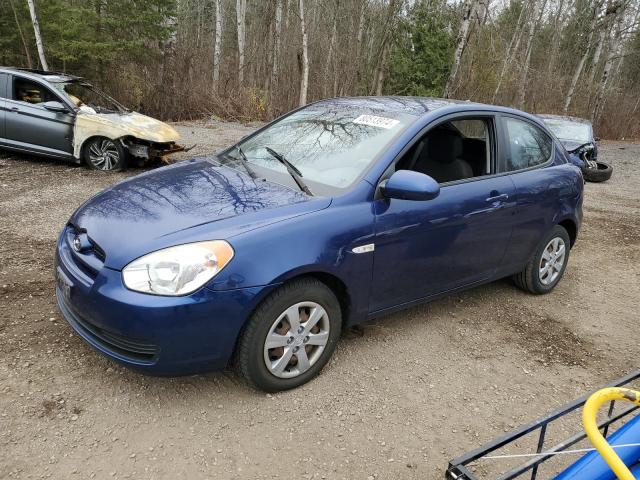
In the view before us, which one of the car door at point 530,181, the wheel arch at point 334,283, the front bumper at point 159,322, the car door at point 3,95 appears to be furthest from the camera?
the car door at point 3,95

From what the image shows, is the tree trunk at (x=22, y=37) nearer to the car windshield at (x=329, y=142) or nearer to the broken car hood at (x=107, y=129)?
the broken car hood at (x=107, y=129)

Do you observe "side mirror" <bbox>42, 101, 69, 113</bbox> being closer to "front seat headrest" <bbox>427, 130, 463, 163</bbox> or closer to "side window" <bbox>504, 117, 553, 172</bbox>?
"front seat headrest" <bbox>427, 130, 463, 163</bbox>

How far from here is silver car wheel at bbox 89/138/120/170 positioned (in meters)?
7.99

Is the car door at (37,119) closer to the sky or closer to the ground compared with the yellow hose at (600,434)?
closer to the ground

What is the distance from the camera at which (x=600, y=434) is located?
1343 millimetres

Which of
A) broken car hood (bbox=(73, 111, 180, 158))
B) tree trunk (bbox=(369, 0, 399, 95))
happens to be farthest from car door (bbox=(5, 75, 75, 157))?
tree trunk (bbox=(369, 0, 399, 95))

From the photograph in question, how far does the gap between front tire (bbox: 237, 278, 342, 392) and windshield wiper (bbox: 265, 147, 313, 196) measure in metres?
0.61

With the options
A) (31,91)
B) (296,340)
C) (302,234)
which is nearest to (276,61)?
(31,91)

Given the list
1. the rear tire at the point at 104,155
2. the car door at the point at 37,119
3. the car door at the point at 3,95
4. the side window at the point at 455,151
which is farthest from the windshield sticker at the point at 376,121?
the car door at the point at 3,95

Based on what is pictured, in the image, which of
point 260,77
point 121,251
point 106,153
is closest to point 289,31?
point 260,77

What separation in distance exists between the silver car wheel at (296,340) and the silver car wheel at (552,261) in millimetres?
2565

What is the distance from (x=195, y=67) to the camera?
1727 centimetres

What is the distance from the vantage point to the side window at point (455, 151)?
379 cm

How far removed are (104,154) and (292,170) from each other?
5753 millimetres
